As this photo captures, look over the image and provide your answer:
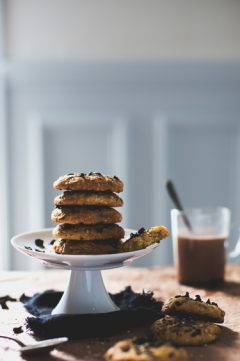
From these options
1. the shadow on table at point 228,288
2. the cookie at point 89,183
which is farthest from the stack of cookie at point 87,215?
the shadow on table at point 228,288

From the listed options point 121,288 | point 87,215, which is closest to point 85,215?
point 87,215

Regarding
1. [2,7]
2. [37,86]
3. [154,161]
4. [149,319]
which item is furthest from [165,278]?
[2,7]

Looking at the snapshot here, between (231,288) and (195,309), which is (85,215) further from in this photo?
(231,288)

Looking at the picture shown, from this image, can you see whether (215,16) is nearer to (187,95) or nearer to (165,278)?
(187,95)

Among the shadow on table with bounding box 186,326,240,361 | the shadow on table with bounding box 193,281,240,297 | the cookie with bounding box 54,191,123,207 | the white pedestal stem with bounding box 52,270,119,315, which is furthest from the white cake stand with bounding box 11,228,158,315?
the shadow on table with bounding box 193,281,240,297

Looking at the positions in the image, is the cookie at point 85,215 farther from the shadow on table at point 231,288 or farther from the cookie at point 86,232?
the shadow on table at point 231,288

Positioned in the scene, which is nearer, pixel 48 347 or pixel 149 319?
pixel 48 347
